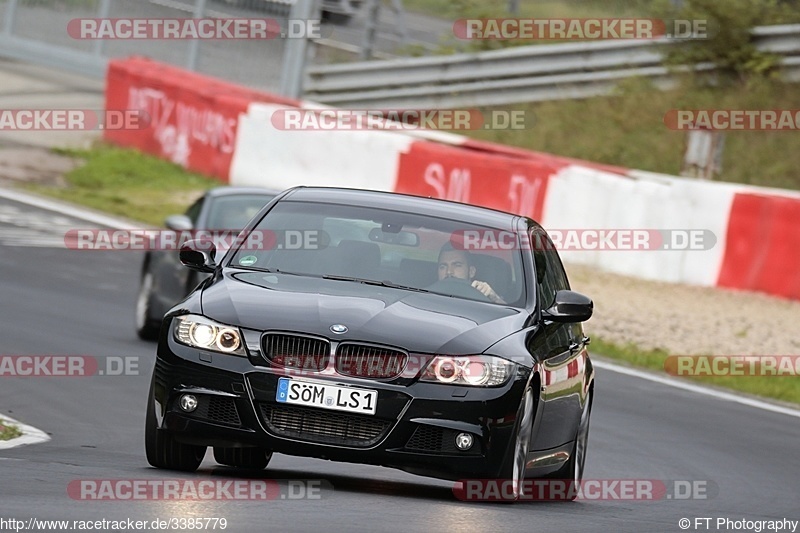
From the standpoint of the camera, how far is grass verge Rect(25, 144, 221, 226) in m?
25.1

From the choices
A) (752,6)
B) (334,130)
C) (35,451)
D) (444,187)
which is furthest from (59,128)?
(35,451)

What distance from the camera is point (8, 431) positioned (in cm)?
996

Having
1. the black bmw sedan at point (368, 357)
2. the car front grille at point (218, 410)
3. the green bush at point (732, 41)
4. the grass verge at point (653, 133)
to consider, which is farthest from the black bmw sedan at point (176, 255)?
the green bush at point (732, 41)

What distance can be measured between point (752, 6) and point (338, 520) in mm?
20784

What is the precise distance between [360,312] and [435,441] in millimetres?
676

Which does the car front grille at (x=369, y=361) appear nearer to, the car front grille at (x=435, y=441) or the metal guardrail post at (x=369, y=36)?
the car front grille at (x=435, y=441)

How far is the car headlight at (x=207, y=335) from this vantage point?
316 inches

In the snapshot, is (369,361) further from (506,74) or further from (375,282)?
(506,74)

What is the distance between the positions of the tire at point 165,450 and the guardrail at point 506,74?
62.5 ft

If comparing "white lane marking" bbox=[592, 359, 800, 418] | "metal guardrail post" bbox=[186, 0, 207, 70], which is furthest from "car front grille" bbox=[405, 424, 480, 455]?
"metal guardrail post" bbox=[186, 0, 207, 70]

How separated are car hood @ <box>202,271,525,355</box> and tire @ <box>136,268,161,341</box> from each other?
6608 mm

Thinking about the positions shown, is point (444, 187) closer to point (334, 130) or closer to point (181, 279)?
point (334, 130)

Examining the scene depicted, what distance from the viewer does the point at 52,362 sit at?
13570mm

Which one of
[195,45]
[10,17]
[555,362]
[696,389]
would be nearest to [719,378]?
[696,389]
